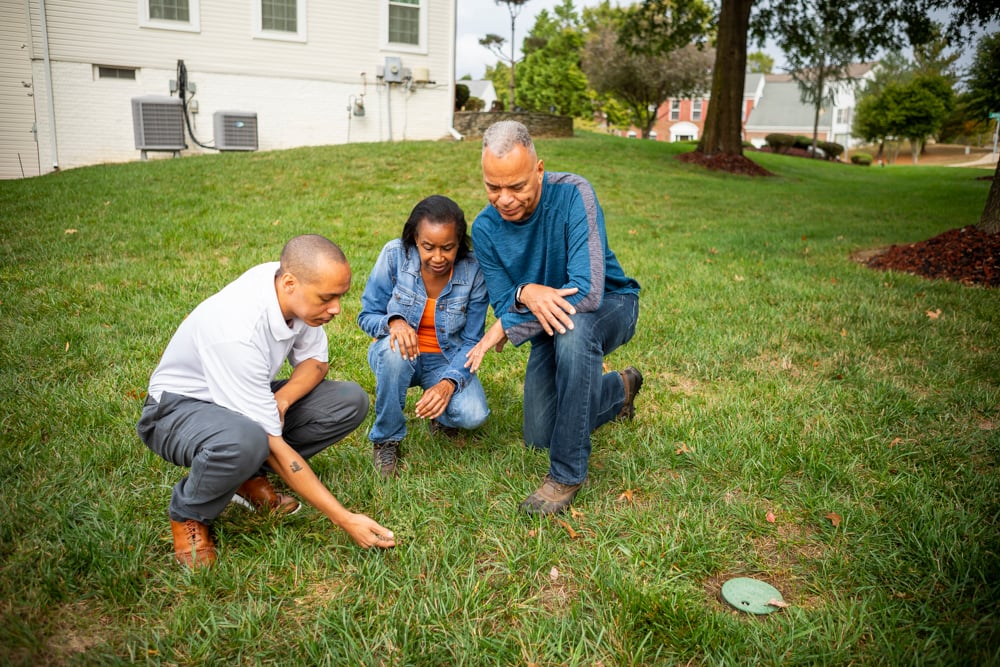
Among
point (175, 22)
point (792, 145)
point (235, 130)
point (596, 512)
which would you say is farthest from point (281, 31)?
point (792, 145)

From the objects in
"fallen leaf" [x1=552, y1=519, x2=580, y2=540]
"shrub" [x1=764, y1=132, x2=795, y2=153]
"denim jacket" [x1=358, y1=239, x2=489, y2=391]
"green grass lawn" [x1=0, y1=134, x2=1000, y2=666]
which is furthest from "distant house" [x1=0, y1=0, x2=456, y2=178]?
"shrub" [x1=764, y1=132, x2=795, y2=153]

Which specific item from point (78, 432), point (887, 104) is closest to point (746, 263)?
point (78, 432)

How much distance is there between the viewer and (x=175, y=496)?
2453 mm

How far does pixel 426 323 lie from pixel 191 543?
1.51 m

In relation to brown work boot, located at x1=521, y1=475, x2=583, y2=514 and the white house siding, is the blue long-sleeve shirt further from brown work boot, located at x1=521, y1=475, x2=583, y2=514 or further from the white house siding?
the white house siding

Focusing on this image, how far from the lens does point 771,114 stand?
62.6 m

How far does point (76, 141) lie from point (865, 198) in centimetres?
1760

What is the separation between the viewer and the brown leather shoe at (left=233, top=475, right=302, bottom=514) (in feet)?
9.02

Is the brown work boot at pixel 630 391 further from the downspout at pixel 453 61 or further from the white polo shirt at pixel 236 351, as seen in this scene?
the downspout at pixel 453 61

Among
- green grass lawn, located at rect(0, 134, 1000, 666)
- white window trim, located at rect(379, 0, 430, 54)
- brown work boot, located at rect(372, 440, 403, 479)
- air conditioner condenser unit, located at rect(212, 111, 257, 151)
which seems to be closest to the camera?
green grass lawn, located at rect(0, 134, 1000, 666)

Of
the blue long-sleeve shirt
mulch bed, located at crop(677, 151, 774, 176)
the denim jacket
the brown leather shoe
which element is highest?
mulch bed, located at crop(677, 151, 774, 176)

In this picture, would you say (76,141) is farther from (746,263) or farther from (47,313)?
(746,263)

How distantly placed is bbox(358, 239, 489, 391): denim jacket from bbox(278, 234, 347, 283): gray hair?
902mm

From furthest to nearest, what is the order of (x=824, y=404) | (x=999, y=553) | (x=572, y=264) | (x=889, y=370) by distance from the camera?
(x=889, y=370), (x=824, y=404), (x=572, y=264), (x=999, y=553)
